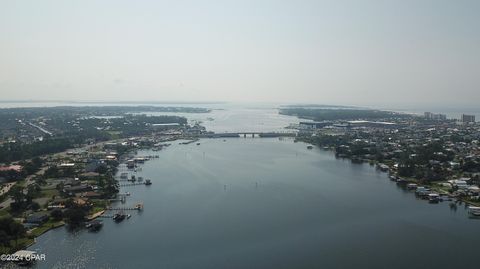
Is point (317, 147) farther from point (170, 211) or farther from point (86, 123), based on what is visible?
point (86, 123)

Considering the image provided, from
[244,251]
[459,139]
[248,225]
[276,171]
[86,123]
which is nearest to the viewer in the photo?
[244,251]

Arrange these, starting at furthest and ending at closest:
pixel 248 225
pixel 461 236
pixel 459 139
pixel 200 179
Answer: pixel 459 139
pixel 200 179
pixel 248 225
pixel 461 236

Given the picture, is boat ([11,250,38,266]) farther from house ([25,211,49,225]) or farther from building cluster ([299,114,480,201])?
building cluster ([299,114,480,201])

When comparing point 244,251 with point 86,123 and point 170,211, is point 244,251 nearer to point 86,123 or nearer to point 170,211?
point 170,211

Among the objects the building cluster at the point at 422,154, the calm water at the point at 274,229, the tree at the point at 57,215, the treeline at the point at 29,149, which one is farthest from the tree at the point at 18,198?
the building cluster at the point at 422,154

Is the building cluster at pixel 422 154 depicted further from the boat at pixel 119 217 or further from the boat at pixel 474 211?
the boat at pixel 119 217

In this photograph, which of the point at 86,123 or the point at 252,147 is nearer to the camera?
Answer: the point at 252,147

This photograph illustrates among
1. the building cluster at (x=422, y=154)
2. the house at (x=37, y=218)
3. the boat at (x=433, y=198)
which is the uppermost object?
the building cluster at (x=422, y=154)

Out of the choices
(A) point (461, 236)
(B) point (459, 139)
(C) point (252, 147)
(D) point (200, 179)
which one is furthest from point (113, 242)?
(B) point (459, 139)
